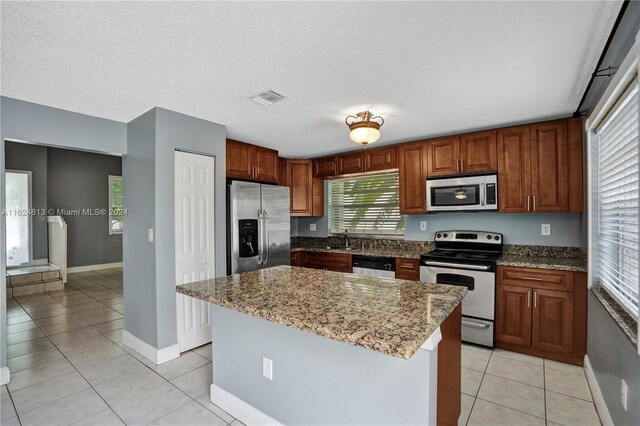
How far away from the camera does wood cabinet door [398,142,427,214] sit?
3793 millimetres

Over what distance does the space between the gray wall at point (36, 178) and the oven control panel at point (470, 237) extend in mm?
7387

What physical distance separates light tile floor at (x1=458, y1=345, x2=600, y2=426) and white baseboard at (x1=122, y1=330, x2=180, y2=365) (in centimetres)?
245

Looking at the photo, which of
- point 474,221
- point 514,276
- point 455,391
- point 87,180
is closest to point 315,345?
point 455,391

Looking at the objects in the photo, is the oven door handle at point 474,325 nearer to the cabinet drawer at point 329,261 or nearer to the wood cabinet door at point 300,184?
the cabinet drawer at point 329,261

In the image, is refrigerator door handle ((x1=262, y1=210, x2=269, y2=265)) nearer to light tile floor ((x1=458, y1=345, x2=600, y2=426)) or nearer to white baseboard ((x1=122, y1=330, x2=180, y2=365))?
white baseboard ((x1=122, y1=330, x2=180, y2=365))

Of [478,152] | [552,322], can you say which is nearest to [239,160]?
[478,152]

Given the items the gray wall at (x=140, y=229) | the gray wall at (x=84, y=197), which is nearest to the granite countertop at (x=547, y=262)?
the gray wall at (x=140, y=229)

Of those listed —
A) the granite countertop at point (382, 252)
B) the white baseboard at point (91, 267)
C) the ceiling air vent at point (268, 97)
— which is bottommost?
the white baseboard at point (91, 267)

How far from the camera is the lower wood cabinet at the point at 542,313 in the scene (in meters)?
2.78

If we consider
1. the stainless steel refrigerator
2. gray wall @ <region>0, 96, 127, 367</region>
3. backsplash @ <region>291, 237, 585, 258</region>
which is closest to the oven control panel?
backsplash @ <region>291, 237, 585, 258</region>

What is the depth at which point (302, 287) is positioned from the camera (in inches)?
74.5

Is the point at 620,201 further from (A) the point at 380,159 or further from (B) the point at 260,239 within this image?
(B) the point at 260,239

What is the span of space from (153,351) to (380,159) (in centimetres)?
330

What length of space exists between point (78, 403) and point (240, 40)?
2692mm
